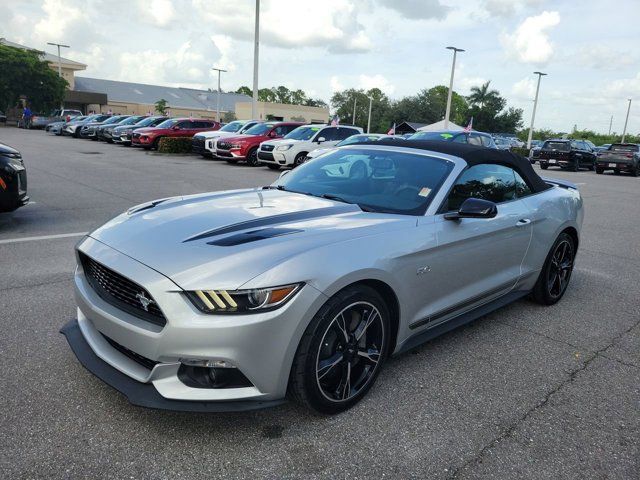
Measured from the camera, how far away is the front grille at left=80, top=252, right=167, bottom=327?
2.44 m

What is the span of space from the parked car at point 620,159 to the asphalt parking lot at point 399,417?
23.9 metres

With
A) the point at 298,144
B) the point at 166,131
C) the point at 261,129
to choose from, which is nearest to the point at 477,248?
the point at 298,144

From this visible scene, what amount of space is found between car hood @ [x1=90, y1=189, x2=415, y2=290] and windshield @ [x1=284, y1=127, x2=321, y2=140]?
47.8ft

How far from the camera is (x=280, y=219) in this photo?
308 cm

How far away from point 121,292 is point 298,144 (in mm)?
14993

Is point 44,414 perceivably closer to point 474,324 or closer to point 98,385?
point 98,385

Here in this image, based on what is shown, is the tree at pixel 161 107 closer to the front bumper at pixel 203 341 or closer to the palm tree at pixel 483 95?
the palm tree at pixel 483 95

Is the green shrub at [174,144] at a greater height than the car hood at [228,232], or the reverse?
the car hood at [228,232]

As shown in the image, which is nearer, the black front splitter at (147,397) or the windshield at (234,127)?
the black front splitter at (147,397)

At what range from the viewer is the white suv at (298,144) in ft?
55.8

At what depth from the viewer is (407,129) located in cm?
6812

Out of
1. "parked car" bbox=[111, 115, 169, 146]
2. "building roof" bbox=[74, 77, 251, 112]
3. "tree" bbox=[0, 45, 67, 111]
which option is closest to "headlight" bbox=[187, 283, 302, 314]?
"parked car" bbox=[111, 115, 169, 146]

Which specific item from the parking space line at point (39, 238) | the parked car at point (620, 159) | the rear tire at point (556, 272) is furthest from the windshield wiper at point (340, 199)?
the parked car at point (620, 159)

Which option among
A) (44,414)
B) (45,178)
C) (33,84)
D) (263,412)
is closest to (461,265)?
(263,412)
